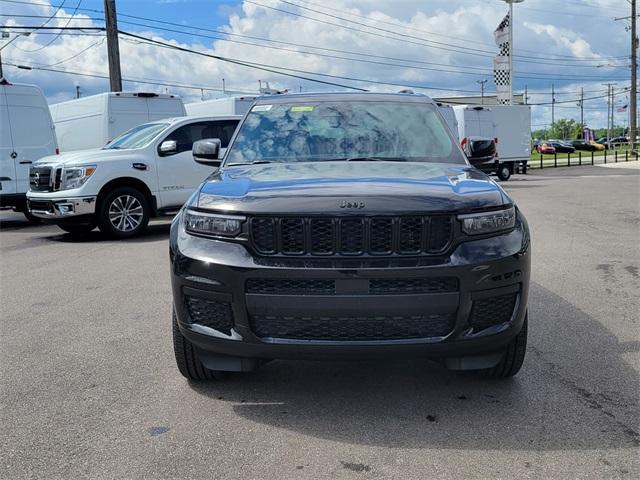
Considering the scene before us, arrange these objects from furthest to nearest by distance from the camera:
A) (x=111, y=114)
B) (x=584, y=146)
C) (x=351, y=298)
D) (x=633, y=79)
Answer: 1. (x=584, y=146)
2. (x=633, y=79)
3. (x=111, y=114)
4. (x=351, y=298)

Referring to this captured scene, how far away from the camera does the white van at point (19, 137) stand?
1212 cm

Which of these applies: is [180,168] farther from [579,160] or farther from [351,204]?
[579,160]

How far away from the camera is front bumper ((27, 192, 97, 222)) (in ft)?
32.2

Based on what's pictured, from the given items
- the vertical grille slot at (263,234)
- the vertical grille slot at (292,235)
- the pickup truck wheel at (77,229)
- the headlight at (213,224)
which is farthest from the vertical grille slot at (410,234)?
the pickup truck wheel at (77,229)

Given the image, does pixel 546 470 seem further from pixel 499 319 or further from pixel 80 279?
pixel 80 279

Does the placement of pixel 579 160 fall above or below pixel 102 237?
below

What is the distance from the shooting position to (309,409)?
137 inches

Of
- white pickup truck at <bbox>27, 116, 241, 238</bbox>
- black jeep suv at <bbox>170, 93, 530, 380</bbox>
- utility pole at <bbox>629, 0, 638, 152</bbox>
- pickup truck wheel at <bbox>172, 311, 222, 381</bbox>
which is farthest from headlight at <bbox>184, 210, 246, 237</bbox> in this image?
utility pole at <bbox>629, 0, 638, 152</bbox>

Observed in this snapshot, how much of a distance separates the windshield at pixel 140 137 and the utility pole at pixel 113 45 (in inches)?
431

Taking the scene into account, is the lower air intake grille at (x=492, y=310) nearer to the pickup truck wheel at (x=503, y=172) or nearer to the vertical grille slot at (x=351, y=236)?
Answer: the vertical grille slot at (x=351, y=236)

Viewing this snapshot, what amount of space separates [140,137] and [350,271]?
28.6 ft

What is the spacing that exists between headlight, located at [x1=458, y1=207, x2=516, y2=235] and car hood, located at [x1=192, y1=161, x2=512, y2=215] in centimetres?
4

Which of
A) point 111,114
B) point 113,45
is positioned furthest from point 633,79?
point 111,114

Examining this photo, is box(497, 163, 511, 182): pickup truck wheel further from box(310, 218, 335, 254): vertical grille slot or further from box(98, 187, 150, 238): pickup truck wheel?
box(310, 218, 335, 254): vertical grille slot
